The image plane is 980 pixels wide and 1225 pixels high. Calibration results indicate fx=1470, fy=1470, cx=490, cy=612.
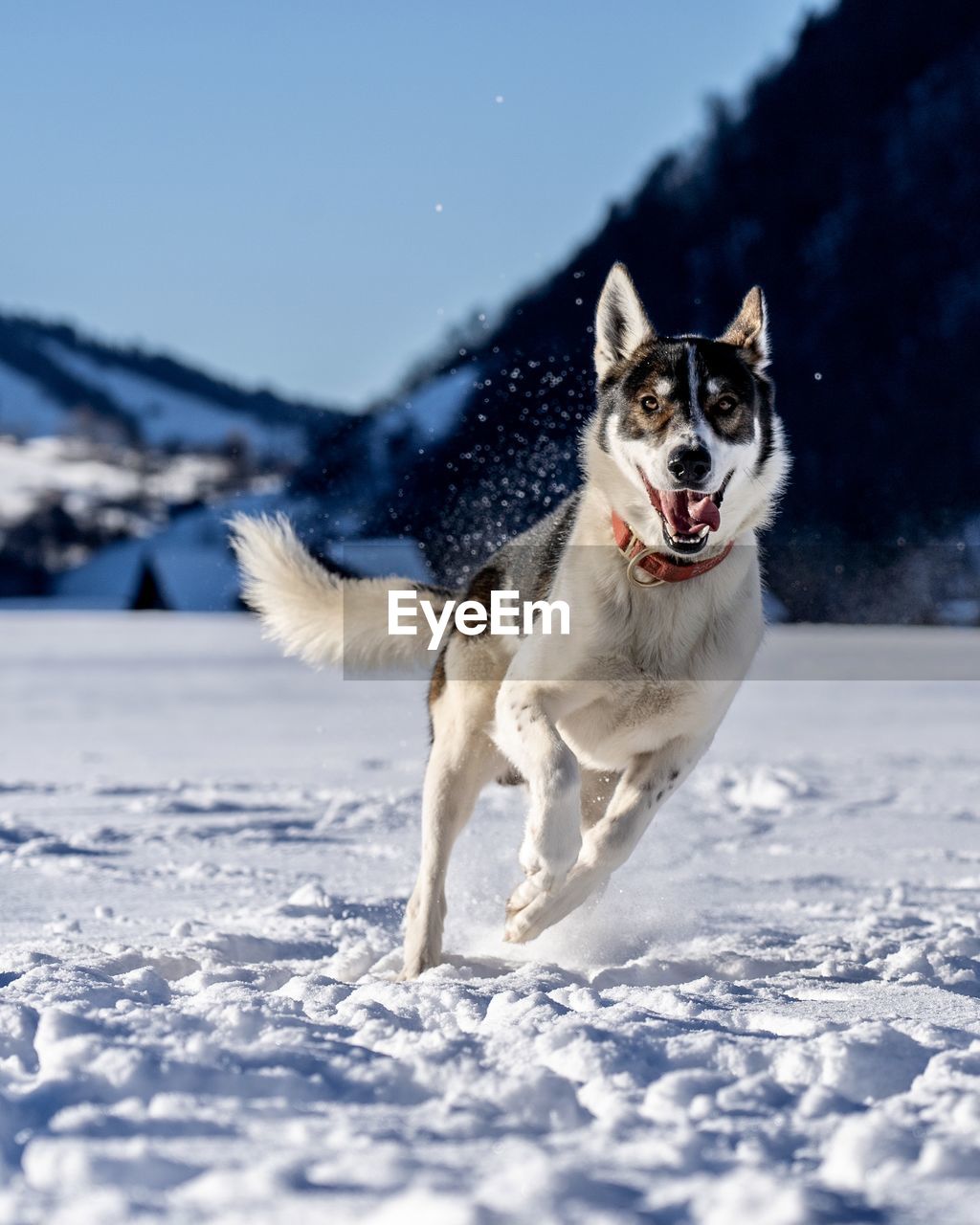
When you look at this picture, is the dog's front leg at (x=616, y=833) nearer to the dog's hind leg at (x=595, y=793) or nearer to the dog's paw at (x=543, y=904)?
the dog's paw at (x=543, y=904)

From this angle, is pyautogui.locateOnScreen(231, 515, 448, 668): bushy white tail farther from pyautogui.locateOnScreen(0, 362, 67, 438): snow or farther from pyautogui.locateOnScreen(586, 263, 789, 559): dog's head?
pyautogui.locateOnScreen(0, 362, 67, 438): snow

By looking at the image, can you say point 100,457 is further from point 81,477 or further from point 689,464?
point 689,464

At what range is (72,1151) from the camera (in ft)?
6.47

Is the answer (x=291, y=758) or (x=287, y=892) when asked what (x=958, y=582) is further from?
(x=287, y=892)

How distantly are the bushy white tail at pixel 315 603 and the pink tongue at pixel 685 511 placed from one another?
1.11m

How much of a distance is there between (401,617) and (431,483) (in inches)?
261

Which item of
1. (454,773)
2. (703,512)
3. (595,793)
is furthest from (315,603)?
(703,512)

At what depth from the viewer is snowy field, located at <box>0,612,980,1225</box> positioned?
1914 mm

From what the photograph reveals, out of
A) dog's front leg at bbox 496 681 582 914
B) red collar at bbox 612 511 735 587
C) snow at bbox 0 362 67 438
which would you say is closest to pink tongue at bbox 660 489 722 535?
red collar at bbox 612 511 735 587

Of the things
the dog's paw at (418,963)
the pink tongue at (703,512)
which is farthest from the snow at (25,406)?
the pink tongue at (703,512)

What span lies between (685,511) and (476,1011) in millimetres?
1336

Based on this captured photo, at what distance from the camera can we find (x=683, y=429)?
3514 millimetres

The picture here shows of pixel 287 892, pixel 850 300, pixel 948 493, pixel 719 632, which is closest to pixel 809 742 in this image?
pixel 287 892

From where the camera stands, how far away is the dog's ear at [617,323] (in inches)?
156
